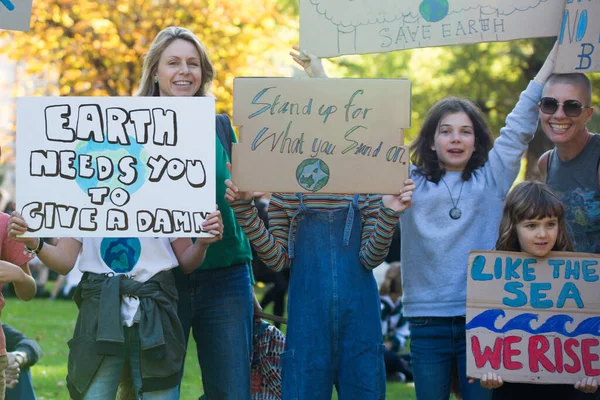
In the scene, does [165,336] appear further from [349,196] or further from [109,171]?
[349,196]

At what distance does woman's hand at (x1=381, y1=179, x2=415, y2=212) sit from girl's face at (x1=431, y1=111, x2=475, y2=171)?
1.35 ft

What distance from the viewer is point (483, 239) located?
4.30 meters

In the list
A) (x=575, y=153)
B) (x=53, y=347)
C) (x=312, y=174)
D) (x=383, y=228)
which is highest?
(x=575, y=153)

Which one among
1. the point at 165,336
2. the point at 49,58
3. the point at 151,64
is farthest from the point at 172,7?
the point at 165,336

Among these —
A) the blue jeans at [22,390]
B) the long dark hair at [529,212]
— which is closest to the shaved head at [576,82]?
the long dark hair at [529,212]

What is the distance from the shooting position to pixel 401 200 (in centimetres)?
405

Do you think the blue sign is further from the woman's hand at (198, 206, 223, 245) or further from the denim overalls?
the denim overalls

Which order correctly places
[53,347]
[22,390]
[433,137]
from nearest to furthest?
1. [433,137]
2. [22,390]
3. [53,347]

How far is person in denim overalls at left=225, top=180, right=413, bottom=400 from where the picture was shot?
Result: 4.04 meters

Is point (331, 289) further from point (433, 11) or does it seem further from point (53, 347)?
point (53, 347)

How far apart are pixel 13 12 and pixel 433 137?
2.18m

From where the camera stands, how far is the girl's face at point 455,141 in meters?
4.39

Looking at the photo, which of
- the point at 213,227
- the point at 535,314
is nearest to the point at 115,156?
the point at 213,227

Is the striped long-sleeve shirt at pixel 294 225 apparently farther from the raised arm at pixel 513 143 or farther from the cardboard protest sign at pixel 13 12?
the cardboard protest sign at pixel 13 12
